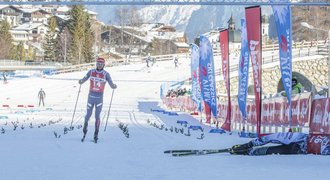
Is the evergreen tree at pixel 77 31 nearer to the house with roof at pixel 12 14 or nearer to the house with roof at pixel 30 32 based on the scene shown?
the house with roof at pixel 30 32

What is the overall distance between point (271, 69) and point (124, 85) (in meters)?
12.6

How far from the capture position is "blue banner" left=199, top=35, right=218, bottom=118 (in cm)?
1889

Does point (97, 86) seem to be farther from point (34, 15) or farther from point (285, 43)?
point (34, 15)

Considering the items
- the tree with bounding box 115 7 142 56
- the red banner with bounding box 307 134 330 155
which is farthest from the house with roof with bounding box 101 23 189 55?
the red banner with bounding box 307 134 330 155

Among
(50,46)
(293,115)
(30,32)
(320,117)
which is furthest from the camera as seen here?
(30,32)

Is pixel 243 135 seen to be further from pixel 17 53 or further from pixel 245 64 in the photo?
pixel 17 53

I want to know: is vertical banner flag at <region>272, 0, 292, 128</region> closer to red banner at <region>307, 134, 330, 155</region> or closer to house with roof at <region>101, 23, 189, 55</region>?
red banner at <region>307, 134, 330, 155</region>

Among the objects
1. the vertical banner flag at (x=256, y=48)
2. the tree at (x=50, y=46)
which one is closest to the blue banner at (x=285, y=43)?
the vertical banner flag at (x=256, y=48)

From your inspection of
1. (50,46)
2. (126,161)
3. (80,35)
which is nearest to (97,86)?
(126,161)

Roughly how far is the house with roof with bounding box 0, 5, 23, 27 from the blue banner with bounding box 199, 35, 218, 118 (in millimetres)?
148288

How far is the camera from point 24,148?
9406 mm

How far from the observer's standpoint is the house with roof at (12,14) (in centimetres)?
16412

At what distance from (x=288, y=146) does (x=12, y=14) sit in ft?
549

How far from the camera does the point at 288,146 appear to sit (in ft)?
29.7
